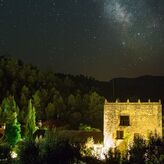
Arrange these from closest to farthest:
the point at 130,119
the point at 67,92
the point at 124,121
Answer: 1. the point at 130,119
2. the point at 124,121
3. the point at 67,92

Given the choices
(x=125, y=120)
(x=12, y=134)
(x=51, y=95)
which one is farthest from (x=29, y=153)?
(x=51, y=95)

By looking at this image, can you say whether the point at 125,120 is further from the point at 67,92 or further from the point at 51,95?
the point at 67,92

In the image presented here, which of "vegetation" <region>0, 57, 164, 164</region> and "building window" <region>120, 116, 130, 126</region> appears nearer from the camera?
"vegetation" <region>0, 57, 164, 164</region>

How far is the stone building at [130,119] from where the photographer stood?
46094 millimetres

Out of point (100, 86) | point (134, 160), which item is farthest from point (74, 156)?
point (100, 86)

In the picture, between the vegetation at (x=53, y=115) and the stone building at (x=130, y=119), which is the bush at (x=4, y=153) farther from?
the stone building at (x=130, y=119)

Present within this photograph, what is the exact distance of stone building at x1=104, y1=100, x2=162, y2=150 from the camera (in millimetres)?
46094

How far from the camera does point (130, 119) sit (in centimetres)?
4641

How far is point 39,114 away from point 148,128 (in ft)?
108

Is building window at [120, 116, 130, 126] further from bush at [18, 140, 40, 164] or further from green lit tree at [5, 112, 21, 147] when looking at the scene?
bush at [18, 140, 40, 164]

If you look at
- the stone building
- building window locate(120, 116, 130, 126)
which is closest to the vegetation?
→ the stone building

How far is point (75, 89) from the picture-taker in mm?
92438

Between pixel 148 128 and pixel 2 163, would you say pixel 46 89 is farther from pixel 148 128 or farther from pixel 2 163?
pixel 2 163

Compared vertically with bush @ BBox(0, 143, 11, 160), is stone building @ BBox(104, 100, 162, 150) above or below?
above
